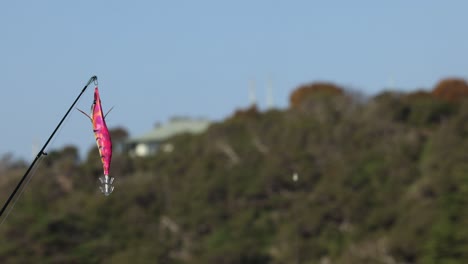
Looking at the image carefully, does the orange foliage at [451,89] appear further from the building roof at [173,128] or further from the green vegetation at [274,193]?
the building roof at [173,128]

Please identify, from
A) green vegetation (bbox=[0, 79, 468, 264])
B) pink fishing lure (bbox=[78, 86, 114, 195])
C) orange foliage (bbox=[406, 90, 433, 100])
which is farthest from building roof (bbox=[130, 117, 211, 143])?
pink fishing lure (bbox=[78, 86, 114, 195])

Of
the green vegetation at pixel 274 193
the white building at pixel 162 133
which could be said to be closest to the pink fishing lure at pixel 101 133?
the green vegetation at pixel 274 193

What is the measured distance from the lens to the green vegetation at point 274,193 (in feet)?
157

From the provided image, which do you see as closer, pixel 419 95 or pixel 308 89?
pixel 419 95

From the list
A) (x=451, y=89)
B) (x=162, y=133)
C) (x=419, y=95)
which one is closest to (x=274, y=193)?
(x=419, y=95)

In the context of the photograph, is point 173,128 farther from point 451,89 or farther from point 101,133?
point 101,133

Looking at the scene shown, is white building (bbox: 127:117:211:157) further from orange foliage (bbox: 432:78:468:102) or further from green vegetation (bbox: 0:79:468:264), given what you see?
orange foliage (bbox: 432:78:468:102)

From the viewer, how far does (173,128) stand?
3398 inches

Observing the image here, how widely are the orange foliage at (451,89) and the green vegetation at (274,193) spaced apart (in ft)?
14.7

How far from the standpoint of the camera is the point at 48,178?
6312 cm

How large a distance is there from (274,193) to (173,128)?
3074 centimetres

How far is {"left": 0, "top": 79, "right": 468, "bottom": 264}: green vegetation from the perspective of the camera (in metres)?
47.9

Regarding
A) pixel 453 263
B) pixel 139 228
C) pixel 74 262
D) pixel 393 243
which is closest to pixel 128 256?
pixel 74 262

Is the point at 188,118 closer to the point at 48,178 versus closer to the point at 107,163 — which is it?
the point at 48,178
